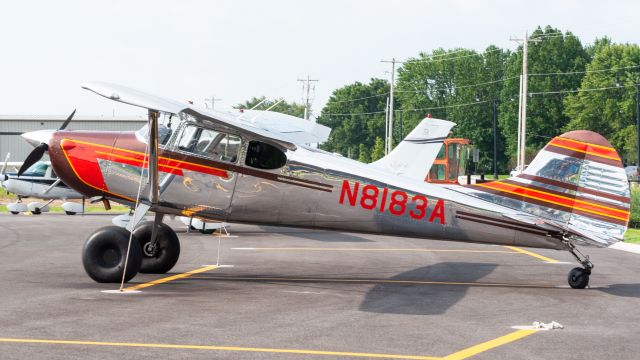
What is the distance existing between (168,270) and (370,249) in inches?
274

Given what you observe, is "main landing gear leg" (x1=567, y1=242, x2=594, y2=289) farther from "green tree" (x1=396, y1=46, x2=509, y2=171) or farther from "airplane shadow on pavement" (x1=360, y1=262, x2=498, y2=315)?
"green tree" (x1=396, y1=46, x2=509, y2=171)

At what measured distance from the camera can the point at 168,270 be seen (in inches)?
596

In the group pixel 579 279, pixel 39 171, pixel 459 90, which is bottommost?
pixel 579 279

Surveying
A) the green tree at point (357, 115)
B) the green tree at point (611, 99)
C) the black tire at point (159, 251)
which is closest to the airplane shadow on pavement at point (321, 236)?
the black tire at point (159, 251)

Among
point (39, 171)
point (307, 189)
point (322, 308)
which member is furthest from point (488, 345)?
point (39, 171)

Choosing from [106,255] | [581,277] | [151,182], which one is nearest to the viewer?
[106,255]

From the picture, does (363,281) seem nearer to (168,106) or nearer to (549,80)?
(168,106)

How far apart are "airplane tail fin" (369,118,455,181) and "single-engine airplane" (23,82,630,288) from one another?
1517cm

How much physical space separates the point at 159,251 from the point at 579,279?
6774 millimetres

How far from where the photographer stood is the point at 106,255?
13203 mm

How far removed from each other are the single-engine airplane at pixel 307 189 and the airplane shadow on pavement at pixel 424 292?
84 cm

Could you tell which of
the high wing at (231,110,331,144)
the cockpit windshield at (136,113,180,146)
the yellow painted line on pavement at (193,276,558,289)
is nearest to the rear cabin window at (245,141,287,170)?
the high wing at (231,110,331,144)

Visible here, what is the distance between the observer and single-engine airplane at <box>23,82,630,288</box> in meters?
13.0

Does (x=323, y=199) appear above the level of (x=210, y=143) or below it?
below
